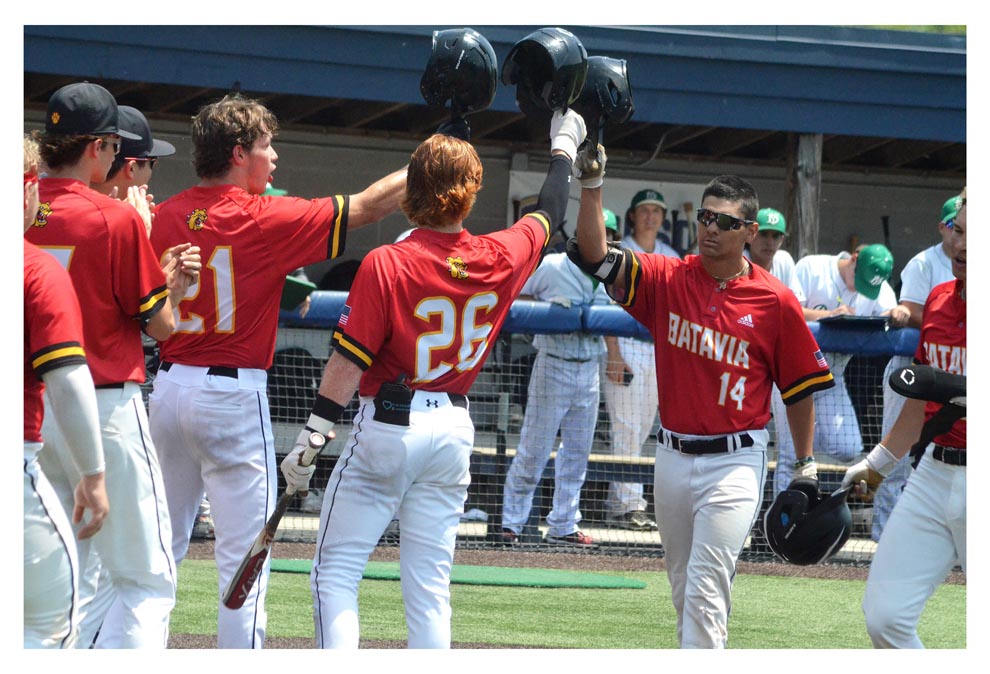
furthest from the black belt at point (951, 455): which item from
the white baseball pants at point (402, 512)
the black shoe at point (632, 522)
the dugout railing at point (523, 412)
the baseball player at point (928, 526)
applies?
the black shoe at point (632, 522)

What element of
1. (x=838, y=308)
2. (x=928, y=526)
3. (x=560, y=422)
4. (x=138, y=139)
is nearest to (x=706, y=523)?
(x=928, y=526)

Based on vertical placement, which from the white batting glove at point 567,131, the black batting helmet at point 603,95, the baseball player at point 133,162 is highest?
the black batting helmet at point 603,95

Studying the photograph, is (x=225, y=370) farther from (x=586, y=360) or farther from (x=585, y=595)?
(x=586, y=360)

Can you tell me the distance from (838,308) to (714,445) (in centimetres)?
411

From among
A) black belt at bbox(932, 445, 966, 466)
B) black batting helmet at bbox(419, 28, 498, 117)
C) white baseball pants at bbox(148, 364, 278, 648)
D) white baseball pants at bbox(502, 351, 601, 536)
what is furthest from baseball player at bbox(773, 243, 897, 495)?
white baseball pants at bbox(148, 364, 278, 648)

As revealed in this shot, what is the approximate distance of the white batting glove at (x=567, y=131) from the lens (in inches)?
179

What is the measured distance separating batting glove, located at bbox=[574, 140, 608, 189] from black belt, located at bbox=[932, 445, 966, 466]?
1.58 metres

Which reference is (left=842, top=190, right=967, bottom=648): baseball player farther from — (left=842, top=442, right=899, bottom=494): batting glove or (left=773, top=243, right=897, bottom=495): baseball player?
(left=773, top=243, right=897, bottom=495): baseball player

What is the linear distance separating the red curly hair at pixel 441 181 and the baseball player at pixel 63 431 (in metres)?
1.20

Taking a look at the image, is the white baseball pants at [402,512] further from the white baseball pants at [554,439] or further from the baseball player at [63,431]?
the white baseball pants at [554,439]

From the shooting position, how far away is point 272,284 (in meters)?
4.33

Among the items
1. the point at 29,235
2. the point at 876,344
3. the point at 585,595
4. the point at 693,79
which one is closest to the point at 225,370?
the point at 29,235

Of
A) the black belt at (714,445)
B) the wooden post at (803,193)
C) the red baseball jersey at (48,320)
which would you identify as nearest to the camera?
the red baseball jersey at (48,320)

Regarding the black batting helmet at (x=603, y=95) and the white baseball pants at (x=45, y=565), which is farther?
the black batting helmet at (x=603, y=95)
